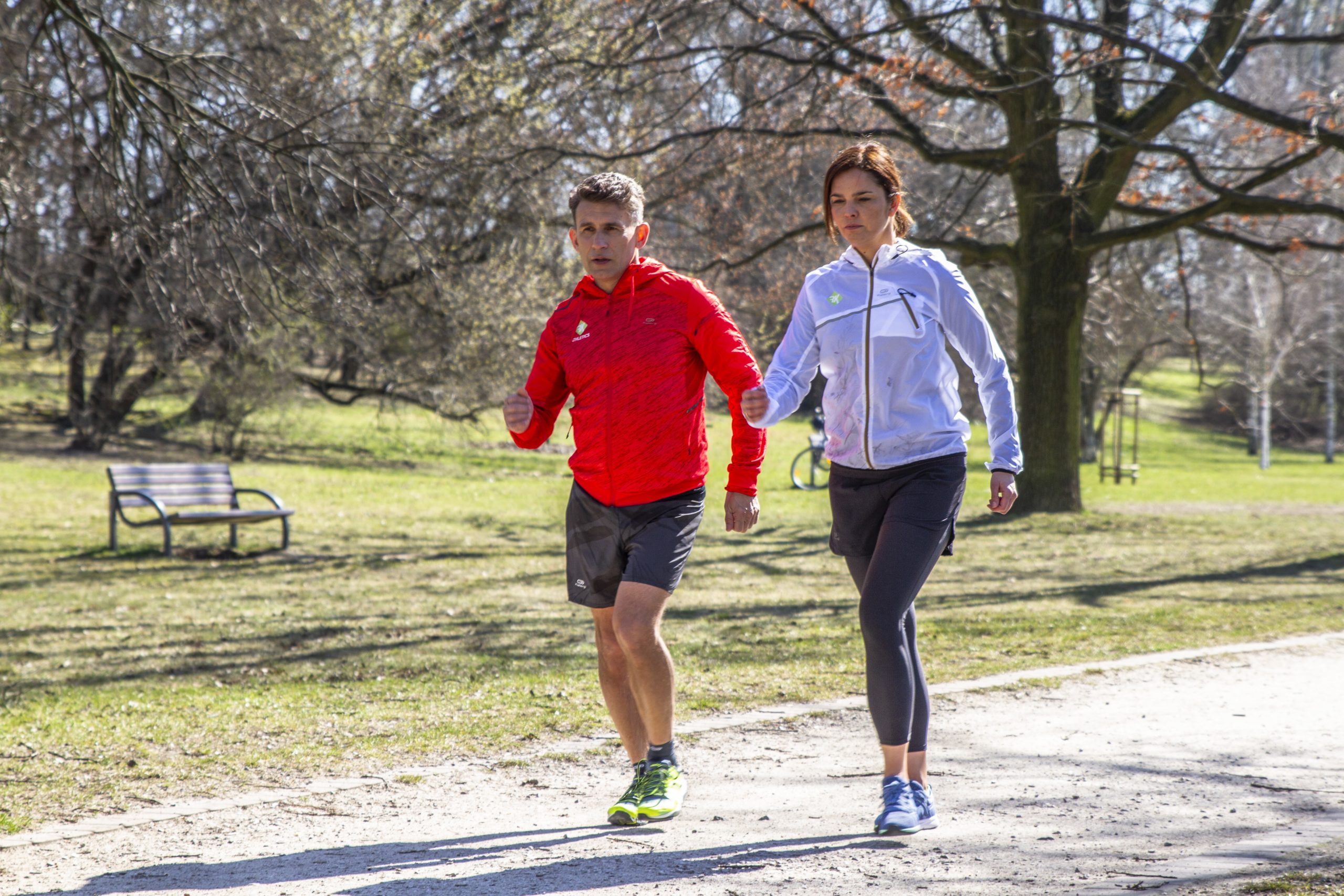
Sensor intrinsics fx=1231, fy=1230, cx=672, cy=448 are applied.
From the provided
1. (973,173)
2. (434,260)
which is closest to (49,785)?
(434,260)

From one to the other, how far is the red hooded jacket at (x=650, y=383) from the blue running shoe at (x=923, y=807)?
1042mm

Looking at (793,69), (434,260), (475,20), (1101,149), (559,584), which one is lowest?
(559,584)

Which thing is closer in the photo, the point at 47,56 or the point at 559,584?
the point at 559,584

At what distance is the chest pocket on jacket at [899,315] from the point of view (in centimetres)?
364

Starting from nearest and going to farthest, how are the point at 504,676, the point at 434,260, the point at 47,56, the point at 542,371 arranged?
the point at 542,371 → the point at 504,676 → the point at 434,260 → the point at 47,56

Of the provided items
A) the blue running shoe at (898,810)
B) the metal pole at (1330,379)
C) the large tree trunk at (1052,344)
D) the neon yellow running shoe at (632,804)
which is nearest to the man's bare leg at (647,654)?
the neon yellow running shoe at (632,804)

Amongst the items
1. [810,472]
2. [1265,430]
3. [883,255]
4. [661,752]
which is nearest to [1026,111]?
[810,472]

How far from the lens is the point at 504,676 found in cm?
652

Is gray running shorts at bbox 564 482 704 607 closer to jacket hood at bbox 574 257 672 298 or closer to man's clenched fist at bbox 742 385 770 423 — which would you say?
man's clenched fist at bbox 742 385 770 423

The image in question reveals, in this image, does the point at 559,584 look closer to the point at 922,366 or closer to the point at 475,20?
the point at 922,366

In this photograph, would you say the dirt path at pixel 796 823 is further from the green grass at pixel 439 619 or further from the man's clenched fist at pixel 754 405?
the man's clenched fist at pixel 754 405

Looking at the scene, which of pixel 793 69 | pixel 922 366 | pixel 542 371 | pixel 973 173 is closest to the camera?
pixel 922 366

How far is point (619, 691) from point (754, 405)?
3.52ft

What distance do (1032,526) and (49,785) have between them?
11278 millimetres
